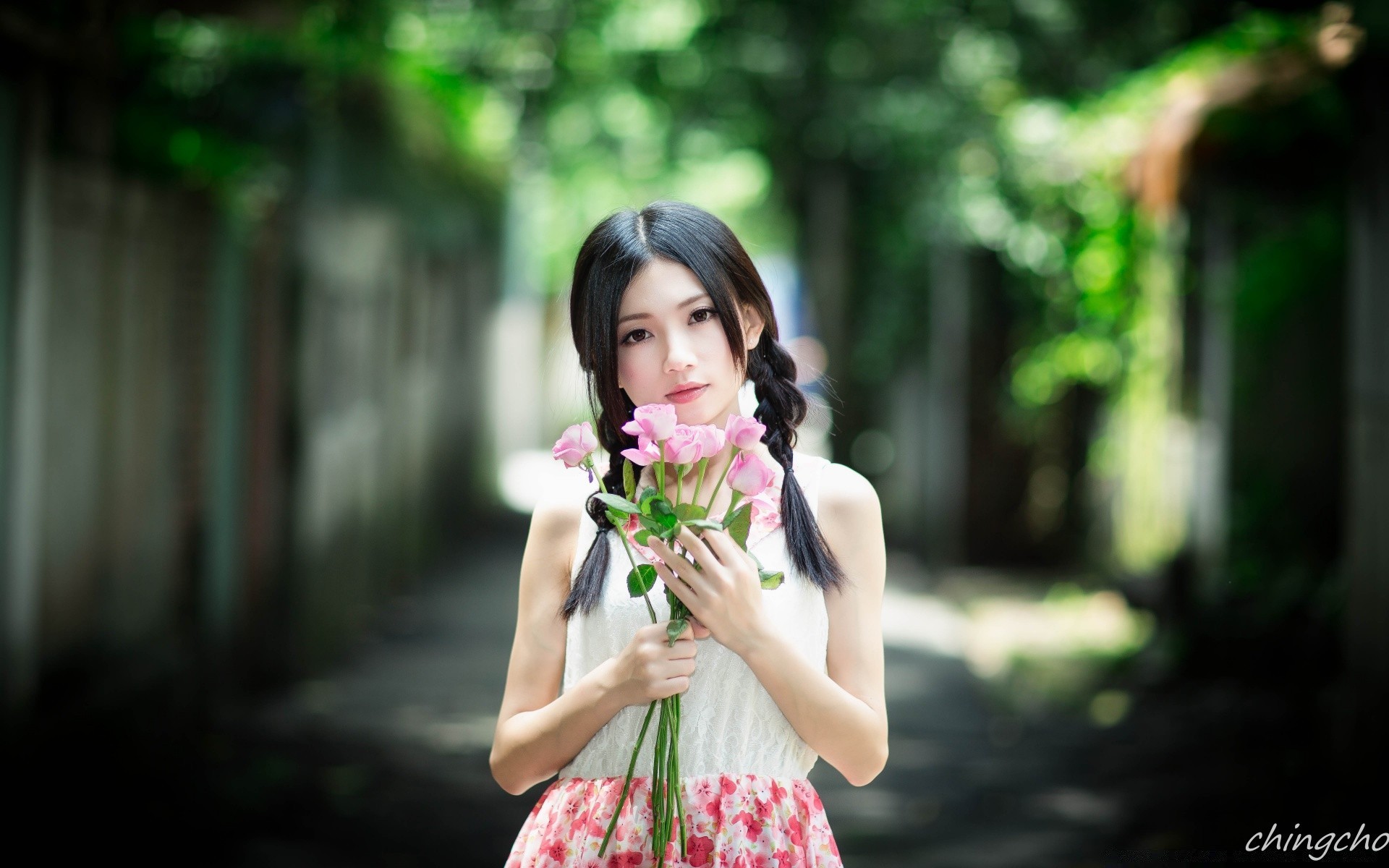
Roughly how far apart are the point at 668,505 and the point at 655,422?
0.39 ft

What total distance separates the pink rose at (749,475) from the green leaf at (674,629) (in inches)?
7.8

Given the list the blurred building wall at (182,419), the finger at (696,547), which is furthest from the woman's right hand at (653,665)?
the blurred building wall at (182,419)

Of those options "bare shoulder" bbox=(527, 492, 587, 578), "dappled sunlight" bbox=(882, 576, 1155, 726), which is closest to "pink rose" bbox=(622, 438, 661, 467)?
"bare shoulder" bbox=(527, 492, 587, 578)

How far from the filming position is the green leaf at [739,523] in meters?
1.95

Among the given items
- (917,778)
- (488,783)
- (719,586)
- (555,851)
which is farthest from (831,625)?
(917,778)

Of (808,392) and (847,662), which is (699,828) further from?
(808,392)

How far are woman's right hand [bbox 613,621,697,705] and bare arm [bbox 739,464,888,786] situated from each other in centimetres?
8

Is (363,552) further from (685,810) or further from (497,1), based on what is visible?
(685,810)

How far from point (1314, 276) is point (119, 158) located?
5.85 m

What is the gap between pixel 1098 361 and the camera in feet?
33.9

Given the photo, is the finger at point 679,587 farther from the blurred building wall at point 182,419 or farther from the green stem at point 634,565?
the blurred building wall at point 182,419

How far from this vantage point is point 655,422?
6.06 feet

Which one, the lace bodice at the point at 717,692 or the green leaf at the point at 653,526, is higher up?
the green leaf at the point at 653,526

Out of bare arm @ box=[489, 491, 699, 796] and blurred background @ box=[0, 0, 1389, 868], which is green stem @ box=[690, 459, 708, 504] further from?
blurred background @ box=[0, 0, 1389, 868]
